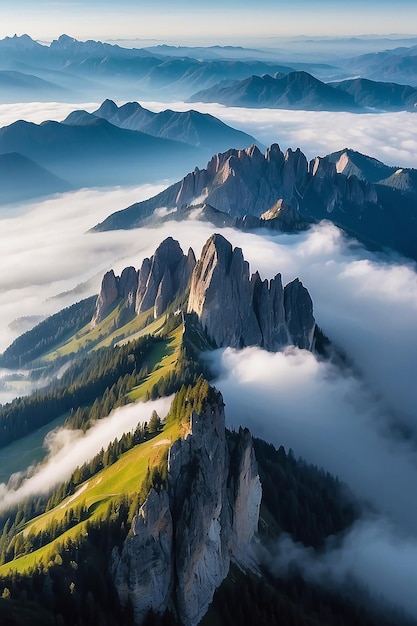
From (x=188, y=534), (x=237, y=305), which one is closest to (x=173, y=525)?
(x=188, y=534)

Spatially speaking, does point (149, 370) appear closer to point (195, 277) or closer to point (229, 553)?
point (195, 277)

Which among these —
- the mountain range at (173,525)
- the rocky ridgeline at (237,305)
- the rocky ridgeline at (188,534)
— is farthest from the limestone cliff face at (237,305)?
the rocky ridgeline at (188,534)

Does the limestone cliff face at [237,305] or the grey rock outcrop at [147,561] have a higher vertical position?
the limestone cliff face at [237,305]

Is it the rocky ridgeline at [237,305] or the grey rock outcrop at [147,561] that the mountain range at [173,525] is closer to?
the grey rock outcrop at [147,561]

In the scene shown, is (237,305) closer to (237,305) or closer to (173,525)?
(237,305)

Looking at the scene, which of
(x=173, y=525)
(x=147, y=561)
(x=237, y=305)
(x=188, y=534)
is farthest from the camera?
(x=237, y=305)

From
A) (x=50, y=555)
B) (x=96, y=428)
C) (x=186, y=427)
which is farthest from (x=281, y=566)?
(x=96, y=428)
